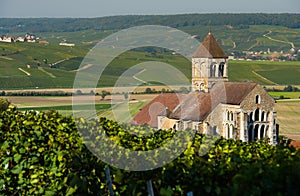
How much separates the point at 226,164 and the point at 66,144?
507 cm

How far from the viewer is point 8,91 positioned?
110m

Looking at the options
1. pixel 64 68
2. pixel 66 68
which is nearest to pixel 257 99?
pixel 66 68

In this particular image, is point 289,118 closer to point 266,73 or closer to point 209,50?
point 209,50

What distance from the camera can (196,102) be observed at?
53906 mm

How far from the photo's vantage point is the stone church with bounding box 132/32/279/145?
2008 inches

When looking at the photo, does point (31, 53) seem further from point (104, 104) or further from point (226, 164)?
point (226, 164)

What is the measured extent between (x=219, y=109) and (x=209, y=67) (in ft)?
19.1

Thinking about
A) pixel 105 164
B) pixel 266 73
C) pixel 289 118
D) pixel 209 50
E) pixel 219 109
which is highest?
pixel 266 73

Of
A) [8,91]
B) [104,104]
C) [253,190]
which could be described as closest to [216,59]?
[104,104]

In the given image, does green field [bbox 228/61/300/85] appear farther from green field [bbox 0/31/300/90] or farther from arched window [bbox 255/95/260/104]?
arched window [bbox 255/95/260/104]

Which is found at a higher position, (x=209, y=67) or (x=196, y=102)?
(x=209, y=67)

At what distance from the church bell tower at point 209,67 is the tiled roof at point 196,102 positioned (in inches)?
54.3

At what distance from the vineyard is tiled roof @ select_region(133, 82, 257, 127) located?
33783 millimetres

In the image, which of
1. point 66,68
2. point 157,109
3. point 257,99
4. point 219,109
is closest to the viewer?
point 257,99
